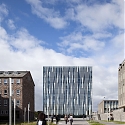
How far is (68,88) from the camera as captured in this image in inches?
5236

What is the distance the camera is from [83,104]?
130750mm

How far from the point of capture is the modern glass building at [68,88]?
130875 millimetres

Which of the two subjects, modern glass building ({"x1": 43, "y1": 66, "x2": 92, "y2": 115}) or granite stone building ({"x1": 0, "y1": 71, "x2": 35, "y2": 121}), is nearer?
granite stone building ({"x1": 0, "y1": 71, "x2": 35, "y2": 121})

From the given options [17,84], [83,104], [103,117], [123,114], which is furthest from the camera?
[83,104]

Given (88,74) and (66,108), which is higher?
(88,74)

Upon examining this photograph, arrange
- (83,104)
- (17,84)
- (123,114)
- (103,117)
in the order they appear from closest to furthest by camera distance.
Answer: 1. (123,114)
2. (17,84)
3. (103,117)
4. (83,104)

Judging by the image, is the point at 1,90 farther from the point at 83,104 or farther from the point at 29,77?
the point at 83,104

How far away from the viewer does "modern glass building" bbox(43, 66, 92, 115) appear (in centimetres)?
13088

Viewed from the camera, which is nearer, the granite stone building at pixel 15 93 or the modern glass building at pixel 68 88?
the granite stone building at pixel 15 93

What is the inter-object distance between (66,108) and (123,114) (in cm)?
6930

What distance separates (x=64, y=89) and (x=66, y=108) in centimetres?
860

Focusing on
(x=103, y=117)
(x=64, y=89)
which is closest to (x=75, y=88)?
(x=64, y=89)

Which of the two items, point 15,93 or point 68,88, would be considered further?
point 68,88

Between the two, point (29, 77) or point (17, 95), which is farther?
point (29, 77)
